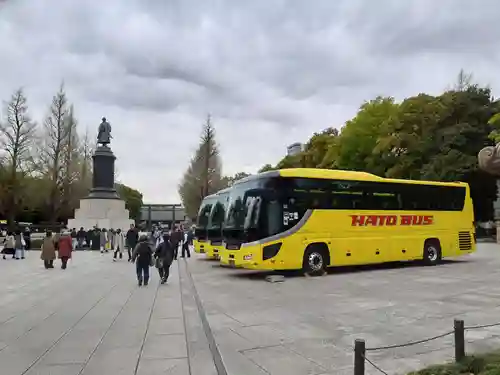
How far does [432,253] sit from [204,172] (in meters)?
45.9

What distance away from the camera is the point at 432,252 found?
21562mm

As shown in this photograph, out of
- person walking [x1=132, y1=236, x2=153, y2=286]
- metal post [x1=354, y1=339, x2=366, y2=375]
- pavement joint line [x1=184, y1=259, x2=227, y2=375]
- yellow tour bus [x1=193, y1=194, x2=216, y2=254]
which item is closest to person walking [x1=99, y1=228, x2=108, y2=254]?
yellow tour bus [x1=193, y1=194, x2=216, y2=254]

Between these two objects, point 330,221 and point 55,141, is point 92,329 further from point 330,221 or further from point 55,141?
point 55,141

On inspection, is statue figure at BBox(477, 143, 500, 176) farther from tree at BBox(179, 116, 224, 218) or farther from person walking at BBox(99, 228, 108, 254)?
tree at BBox(179, 116, 224, 218)

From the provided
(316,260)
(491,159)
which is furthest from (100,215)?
(491,159)

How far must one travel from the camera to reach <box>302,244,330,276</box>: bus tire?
1778 cm

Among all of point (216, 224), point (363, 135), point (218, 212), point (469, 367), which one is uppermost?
point (363, 135)

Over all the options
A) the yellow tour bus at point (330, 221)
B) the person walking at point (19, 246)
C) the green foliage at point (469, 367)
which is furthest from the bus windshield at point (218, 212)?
the green foliage at point (469, 367)

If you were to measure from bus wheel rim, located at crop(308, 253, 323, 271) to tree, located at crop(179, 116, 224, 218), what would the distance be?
4703 cm

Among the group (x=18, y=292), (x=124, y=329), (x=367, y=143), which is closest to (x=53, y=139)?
(x=367, y=143)

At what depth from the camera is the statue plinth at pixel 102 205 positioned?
42.0 metres

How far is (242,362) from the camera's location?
264 inches

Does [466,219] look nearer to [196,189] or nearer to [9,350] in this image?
[9,350]

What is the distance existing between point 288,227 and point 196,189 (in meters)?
51.1
